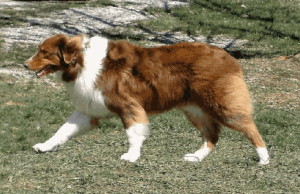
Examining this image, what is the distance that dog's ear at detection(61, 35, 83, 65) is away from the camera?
775 cm

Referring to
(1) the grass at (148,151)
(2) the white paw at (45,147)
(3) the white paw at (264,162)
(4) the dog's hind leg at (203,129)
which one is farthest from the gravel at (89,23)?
(3) the white paw at (264,162)

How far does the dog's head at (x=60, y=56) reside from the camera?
306 inches

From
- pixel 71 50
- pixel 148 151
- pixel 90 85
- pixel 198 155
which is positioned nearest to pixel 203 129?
pixel 198 155

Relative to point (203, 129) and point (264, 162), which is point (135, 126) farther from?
point (264, 162)

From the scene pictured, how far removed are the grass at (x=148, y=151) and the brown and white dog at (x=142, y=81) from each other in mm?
506

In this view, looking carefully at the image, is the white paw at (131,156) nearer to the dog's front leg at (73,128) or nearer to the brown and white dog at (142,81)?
the brown and white dog at (142,81)

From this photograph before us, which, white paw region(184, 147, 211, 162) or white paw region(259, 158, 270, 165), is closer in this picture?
white paw region(259, 158, 270, 165)

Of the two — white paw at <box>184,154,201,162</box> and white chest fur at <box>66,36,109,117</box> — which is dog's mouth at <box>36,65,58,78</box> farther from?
white paw at <box>184,154,201,162</box>

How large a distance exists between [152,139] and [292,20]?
41.1 feet

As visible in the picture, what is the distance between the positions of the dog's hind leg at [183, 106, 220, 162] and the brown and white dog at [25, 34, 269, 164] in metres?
0.07

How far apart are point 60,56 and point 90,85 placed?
0.49 meters

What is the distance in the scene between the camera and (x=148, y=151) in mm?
8766

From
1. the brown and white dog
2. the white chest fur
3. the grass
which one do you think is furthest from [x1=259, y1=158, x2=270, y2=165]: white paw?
the white chest fur

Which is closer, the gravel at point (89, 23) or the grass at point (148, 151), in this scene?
the grass at point (148, 151)
